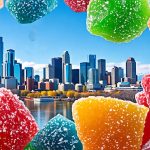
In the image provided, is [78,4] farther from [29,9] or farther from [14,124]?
[14,124]

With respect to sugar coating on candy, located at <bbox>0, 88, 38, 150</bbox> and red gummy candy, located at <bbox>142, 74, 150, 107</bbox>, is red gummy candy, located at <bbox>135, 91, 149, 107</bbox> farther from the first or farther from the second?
sugar coating on candy, located at <bbox>0, 88, 38, 150</bbox>

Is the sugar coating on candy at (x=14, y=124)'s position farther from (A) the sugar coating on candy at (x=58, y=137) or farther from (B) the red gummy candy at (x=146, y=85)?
(B) the red gummy candy at (x=146, y=85)

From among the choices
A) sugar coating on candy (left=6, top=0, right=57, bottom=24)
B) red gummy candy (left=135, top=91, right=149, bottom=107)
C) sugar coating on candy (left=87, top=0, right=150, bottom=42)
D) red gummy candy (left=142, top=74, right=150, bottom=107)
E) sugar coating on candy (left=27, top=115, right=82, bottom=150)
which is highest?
sugar coating on candy (left=6, top=0, right=57, bottom=24)

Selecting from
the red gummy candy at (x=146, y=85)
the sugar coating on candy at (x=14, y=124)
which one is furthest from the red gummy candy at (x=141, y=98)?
the sugar coating on candy at (x=14, y=124)

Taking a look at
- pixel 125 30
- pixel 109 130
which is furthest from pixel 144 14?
pixel 109 130

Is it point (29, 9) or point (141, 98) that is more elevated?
point (29, 9)

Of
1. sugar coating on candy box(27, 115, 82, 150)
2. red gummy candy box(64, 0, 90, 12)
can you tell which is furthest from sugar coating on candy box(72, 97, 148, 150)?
red gummy candy box(64, 0, 90, 12)

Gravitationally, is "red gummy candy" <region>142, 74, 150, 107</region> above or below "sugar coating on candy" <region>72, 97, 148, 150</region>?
above

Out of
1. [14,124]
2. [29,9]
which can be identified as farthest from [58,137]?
[29,9]
